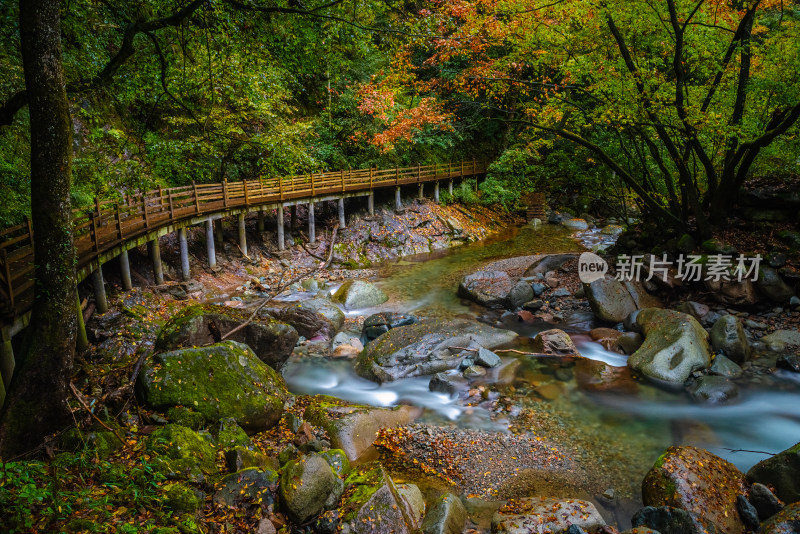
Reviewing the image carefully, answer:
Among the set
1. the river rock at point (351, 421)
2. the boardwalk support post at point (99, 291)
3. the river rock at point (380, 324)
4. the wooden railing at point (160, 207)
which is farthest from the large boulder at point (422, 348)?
the boardwalk support post at point (99, 291)

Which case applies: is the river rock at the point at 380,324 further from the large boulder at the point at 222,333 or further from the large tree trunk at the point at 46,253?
the large tree trunk at the point at 46,253

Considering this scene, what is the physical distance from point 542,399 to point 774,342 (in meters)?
5.63

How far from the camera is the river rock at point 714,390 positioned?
25.9 feet

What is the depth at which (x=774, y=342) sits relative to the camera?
934 centimetres

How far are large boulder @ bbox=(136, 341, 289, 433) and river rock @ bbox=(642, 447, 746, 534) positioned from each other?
5052 millimetres

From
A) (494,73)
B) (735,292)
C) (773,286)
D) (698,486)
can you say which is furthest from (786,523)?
(494,73)

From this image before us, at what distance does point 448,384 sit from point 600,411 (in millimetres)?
2759

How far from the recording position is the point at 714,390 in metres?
7.97

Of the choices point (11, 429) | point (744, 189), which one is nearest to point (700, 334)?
point (744, 189)

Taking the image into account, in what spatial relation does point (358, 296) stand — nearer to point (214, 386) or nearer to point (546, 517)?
point (214, 386)

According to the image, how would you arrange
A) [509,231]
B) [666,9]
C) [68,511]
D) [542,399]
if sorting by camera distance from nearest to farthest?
[68,511] → [542,399] → [666,9] → [509,231]

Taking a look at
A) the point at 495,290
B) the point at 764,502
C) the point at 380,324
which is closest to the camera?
the point at 764,502

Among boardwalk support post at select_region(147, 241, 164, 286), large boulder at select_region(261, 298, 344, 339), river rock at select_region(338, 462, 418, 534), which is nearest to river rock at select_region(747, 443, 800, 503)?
river rock at select_region(338, 462, 418, 534)

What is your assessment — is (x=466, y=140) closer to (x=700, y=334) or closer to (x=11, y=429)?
(x=700, y=334)
